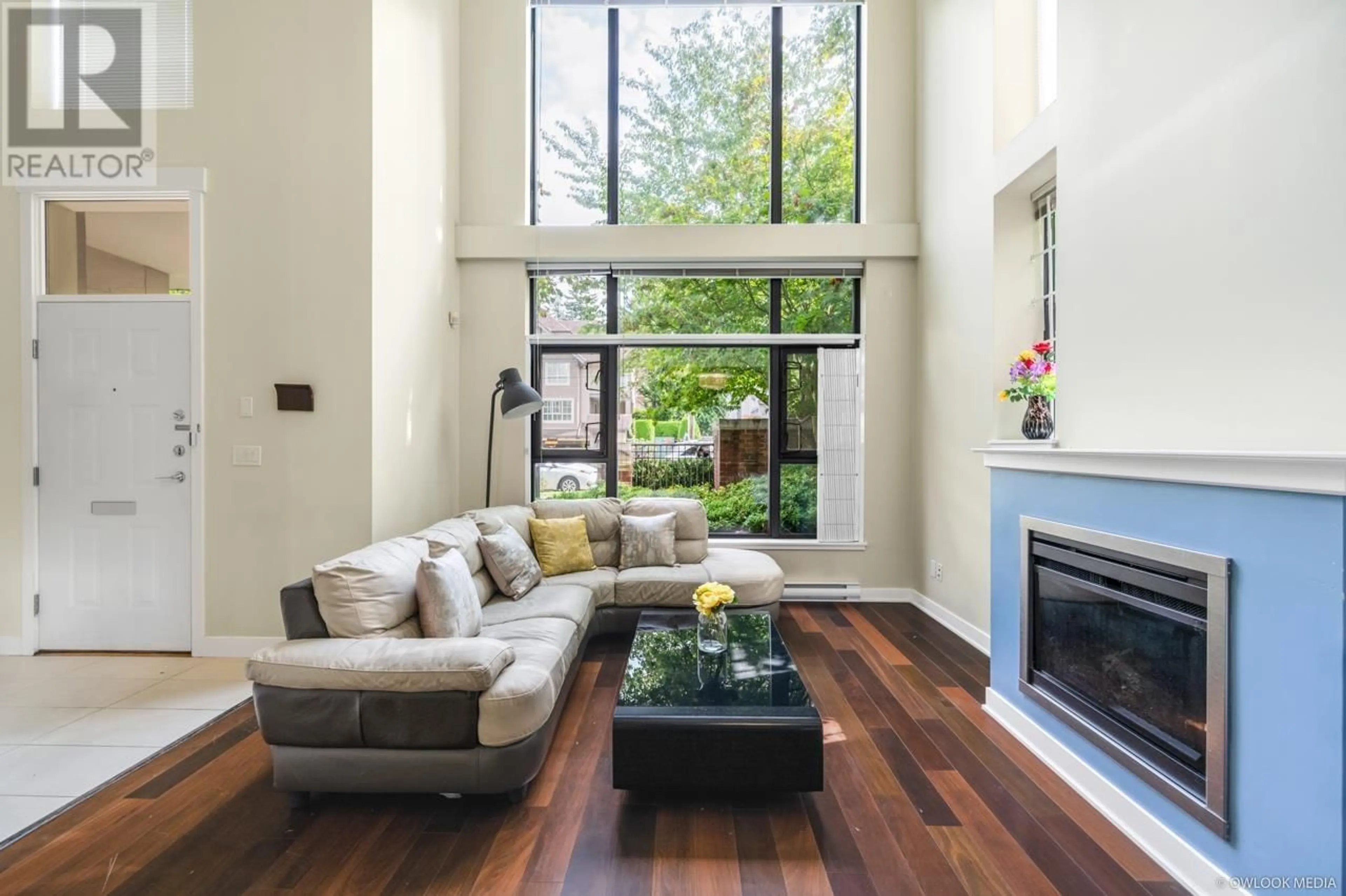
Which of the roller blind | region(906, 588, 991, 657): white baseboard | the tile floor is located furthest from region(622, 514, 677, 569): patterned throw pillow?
the tile floor

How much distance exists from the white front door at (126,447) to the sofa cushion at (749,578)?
3.19 metres

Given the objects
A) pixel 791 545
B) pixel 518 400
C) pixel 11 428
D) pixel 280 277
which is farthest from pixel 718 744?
pixel 11 428

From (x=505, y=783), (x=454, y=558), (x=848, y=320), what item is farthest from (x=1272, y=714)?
(x=848, y=320)

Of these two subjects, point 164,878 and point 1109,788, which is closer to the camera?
point 164,878

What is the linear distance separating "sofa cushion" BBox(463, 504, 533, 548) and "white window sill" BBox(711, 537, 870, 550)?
1498mm

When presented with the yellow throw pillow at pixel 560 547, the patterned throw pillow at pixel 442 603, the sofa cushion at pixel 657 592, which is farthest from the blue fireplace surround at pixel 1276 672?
the yellow throw pillow at pixel 560 547

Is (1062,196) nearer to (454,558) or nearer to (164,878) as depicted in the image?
(454,558)

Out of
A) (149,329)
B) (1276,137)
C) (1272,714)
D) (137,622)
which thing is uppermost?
(1276,137)

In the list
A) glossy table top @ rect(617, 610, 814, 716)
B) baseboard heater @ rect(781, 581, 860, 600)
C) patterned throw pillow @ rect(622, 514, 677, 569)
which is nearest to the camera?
glossy table top @ rect(617, 610, 814, 716)

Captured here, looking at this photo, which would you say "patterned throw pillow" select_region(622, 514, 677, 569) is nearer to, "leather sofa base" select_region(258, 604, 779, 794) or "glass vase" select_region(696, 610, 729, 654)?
"glass vase" select_region(696, 610, 729, 654)

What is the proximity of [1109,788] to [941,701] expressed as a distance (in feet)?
2.98

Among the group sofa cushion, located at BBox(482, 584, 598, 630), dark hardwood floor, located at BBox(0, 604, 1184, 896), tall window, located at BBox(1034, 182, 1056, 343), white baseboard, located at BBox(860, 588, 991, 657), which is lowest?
dark hardwood floor, located at BBox(0, 604, 1184, 896)

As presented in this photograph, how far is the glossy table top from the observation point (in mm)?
2062

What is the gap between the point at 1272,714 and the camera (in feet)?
4.81
